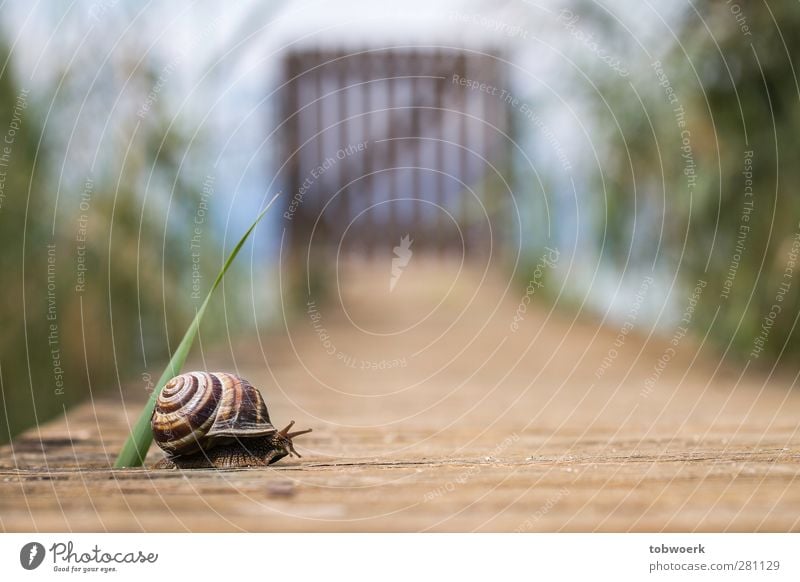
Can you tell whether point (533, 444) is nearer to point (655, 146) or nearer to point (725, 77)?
point (725, 77)

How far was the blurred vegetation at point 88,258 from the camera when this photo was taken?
934mm

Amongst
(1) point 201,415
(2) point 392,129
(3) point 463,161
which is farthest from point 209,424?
(3) point 463,161

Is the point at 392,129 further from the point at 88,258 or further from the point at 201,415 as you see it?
the point at 201,415

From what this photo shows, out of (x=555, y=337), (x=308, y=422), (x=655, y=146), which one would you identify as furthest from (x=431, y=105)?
(x=308, y=422)

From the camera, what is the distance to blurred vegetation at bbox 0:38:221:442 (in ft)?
3.06

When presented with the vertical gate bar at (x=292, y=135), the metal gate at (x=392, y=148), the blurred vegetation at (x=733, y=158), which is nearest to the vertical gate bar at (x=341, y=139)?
the metal gate at (x=392, y=148)

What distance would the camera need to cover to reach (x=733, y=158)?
4.19 ft

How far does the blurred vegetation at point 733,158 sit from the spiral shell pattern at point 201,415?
94 centimetres

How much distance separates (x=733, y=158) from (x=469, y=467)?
3.07 feet

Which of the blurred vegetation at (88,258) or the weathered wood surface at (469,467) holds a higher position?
the blurred vegetation at (88,258)

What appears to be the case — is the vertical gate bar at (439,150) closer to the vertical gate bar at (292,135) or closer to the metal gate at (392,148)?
the metal gate at (392,148)

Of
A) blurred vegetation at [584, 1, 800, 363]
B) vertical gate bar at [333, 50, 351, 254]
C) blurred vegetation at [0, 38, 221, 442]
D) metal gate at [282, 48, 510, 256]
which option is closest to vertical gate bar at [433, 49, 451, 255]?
metal gate at [282, 48, 510, 256]

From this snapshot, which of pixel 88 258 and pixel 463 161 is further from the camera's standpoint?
pixel 463 161

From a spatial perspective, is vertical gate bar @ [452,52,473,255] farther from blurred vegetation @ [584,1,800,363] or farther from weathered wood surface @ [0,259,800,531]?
weathered wood surface @ [0,259,800,531]
